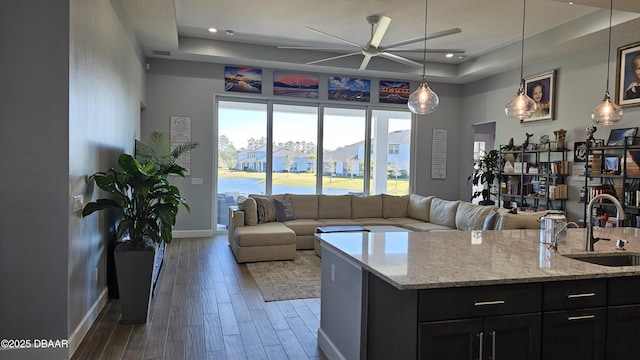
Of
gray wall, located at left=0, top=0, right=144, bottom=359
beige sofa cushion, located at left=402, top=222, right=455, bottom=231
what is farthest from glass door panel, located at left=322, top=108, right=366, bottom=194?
gray wall, located at left=0, top=0, right=144, bottom=359

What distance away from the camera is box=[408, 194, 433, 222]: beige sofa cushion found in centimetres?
708

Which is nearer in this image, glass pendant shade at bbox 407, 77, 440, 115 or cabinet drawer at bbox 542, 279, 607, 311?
cabinet drawer at bbox 542, 279, 607, 311

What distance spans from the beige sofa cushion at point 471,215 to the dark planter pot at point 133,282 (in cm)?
411

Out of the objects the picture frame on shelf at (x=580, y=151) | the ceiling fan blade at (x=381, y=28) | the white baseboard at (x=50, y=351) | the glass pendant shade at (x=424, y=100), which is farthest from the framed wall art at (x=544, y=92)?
the white baseboard at (x=50, y=351)

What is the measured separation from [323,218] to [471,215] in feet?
8.20

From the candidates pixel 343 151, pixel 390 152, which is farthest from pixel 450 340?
pixel 390 152

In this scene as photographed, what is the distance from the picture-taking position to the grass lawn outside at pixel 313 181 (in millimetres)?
7871

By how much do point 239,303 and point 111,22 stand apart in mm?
3126

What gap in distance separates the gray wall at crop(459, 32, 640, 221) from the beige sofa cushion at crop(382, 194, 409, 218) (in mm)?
2232

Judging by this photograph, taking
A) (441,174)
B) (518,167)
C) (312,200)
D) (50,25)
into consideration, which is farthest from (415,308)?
(441,174)

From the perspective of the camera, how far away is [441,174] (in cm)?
901

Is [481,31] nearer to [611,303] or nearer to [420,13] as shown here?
[420,13]

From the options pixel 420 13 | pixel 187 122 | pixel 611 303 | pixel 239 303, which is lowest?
pixel 239 303

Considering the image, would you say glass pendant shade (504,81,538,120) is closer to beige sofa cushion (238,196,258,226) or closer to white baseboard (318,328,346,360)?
white baseboard (318,328,346,360)
